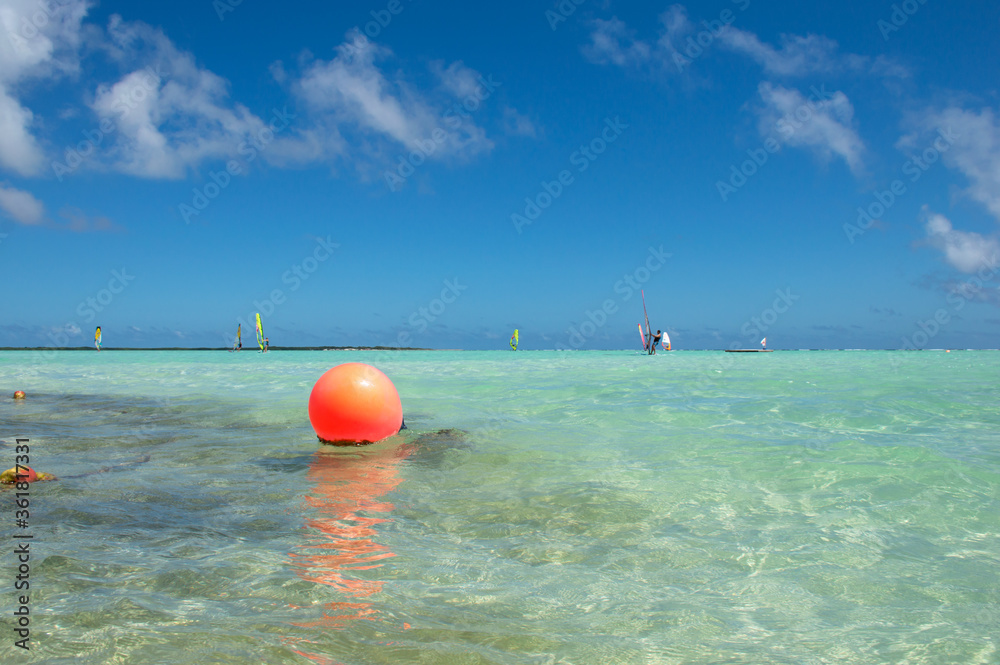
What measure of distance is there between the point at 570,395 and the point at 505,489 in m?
11.1

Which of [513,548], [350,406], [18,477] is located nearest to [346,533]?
[513,548]

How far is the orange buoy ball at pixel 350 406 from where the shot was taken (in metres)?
8.58

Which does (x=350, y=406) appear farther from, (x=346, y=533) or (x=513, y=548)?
(x=513, y=548)

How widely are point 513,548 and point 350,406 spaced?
4.60m

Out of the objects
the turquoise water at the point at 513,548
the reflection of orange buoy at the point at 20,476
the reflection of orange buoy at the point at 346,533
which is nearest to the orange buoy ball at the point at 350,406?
the turquoise water at the point at 513,548

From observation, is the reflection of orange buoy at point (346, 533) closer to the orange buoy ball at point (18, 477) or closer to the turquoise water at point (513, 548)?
the turquoise water at point (513, 548)

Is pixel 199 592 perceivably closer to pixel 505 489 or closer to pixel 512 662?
pixel 512 662

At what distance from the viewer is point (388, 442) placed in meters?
9.25

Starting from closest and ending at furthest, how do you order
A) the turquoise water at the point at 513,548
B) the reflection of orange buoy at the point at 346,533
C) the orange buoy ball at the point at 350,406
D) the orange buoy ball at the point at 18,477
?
the turquoise water at the point at 513,548 < the reflection of orange buoy at the point at 346,533 < the orange buoy ball at the point at 18,477 < the orange buoy ball at the point at 350,406

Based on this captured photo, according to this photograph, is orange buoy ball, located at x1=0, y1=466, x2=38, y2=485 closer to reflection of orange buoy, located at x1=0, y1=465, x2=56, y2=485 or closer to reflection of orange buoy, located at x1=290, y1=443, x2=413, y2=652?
reflection of orange buoy, located at x1=0, y1=465, x2=56, y2=485

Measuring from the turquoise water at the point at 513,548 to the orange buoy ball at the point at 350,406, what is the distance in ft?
0.90

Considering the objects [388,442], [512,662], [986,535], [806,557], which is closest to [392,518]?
[512,662]

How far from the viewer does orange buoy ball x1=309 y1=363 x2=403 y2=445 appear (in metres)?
8.58

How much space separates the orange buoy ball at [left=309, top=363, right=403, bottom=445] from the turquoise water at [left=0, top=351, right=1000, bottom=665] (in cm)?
27
